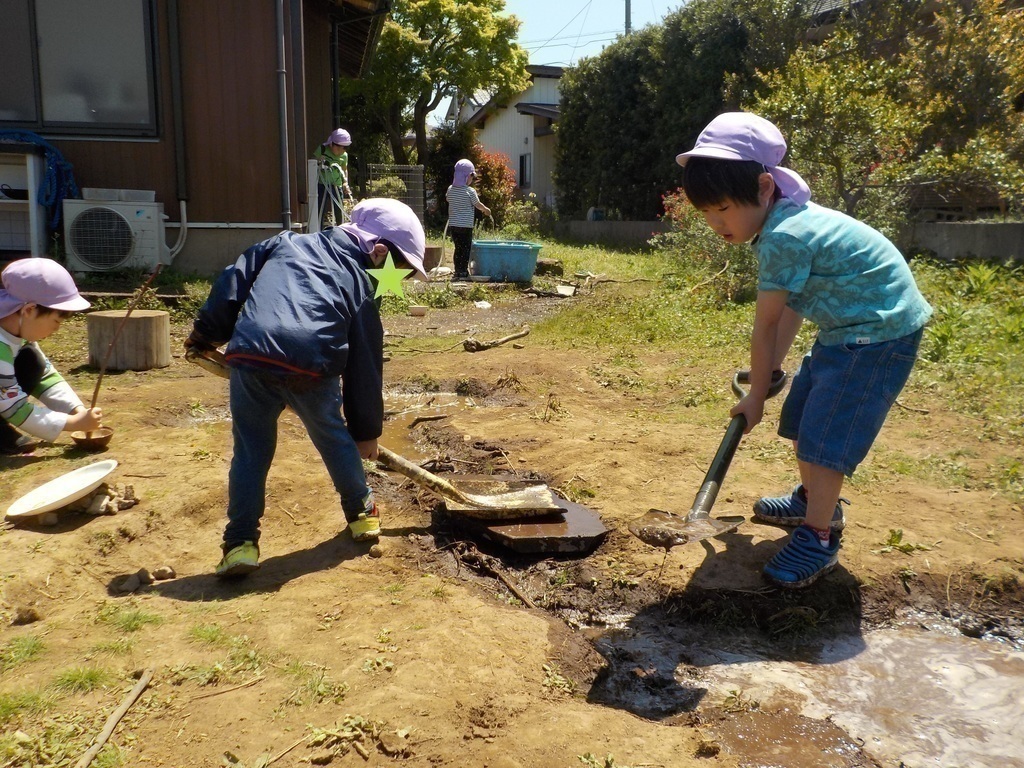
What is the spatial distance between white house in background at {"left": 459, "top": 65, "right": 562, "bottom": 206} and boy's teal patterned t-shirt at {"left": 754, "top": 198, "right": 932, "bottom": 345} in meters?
22.9

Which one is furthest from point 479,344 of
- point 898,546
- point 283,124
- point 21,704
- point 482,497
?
point 21,704

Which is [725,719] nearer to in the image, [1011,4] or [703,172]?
[703,172]

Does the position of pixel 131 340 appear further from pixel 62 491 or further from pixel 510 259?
pixel 510 259

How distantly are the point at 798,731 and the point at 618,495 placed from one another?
1572 millimetres

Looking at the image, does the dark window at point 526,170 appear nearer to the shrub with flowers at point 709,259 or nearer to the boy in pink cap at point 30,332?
the shrub with flowers at point 709,259

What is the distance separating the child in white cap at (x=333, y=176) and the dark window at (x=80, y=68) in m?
2.86

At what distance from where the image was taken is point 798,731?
234cm

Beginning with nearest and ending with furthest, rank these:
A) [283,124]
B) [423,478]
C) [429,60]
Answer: [423,478]
[283,124]
[429,60]

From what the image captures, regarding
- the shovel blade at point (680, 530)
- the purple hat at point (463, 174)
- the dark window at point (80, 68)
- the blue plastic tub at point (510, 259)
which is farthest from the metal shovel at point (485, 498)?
the purple hat at point (463, 174)

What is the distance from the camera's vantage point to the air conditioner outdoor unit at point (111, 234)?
770 cm

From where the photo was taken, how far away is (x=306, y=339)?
279cm

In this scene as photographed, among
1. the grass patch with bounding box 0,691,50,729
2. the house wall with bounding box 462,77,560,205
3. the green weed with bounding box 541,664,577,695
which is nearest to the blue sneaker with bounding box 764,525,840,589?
the green weed with bounding box 541,664,577,695

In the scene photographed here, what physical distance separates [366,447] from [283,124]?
243 inches

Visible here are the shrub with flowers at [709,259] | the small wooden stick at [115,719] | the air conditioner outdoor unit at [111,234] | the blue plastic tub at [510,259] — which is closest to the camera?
the small wooden stick at [115,719]
